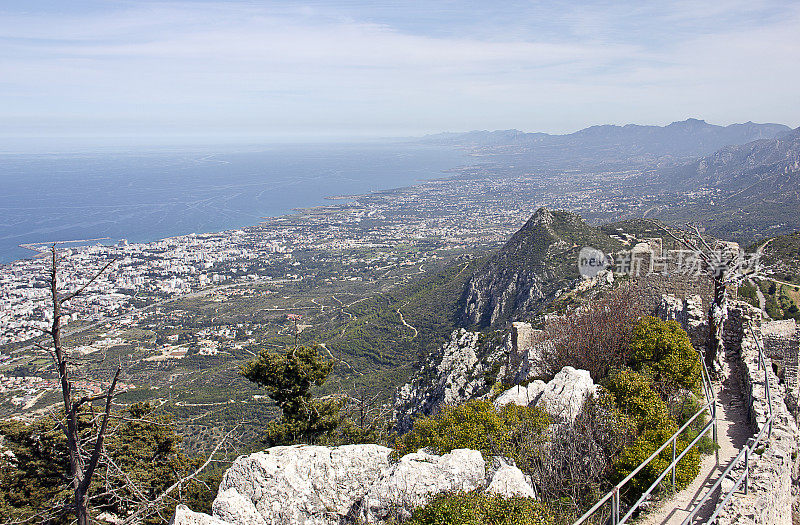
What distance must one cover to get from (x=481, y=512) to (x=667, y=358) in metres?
8.08

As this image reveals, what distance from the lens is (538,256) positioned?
48344mm

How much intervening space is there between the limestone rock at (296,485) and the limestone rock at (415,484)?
2.55 ft

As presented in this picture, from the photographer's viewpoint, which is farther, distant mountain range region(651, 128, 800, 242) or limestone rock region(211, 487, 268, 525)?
distant mountain range region(651, 128, 800, 242)

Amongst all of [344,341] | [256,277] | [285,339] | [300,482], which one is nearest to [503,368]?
[300,482]

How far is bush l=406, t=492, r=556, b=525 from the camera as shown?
6.33m

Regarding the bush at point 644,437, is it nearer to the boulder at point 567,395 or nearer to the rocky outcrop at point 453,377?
the boulder at point 567,395

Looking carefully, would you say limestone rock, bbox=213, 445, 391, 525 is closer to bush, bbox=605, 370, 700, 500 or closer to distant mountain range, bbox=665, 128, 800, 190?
bush, bbox=605, 370, 700, 500

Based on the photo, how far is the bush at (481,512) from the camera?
6328 millimetres

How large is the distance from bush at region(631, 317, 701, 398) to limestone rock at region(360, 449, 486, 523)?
20.3 ft

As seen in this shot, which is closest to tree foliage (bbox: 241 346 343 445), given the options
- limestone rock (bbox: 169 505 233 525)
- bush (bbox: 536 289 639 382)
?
bush (bbox: 536 289 639 382)

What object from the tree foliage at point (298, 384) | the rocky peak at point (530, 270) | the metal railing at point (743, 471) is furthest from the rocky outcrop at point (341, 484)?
the rocky peak at point (530, 270)

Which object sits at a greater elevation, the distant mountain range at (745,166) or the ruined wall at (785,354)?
the distant mountain range at (745,166)

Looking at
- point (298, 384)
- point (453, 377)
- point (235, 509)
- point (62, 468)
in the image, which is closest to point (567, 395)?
point (235, 509)

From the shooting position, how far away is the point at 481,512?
6504mm
